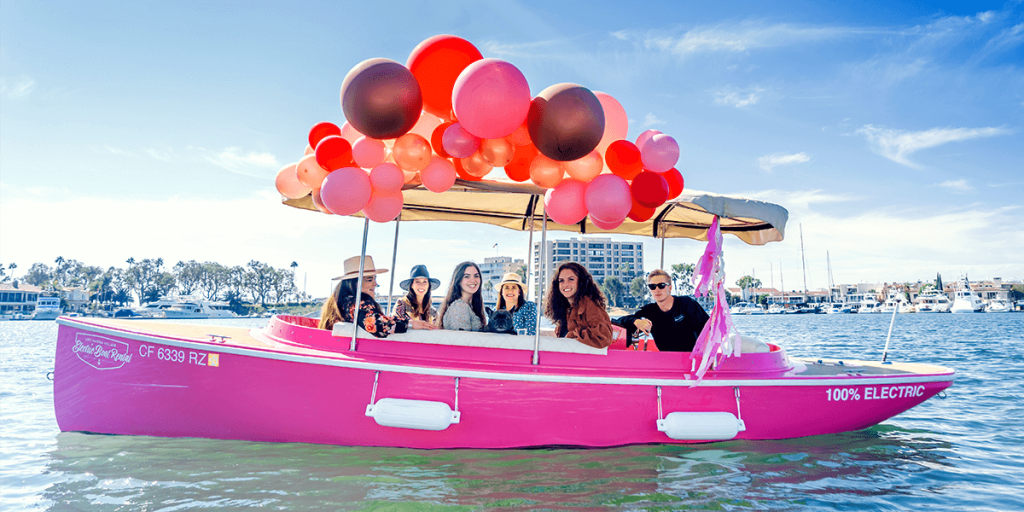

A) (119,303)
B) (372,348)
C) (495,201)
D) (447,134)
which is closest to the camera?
(447,134)

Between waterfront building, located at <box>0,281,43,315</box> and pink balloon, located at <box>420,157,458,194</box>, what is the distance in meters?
81.4

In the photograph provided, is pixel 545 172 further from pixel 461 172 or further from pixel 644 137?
pixel 644 137

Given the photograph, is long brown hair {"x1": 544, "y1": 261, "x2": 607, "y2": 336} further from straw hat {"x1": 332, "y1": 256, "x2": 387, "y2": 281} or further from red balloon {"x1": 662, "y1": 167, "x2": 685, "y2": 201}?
straw hat {"x1": 332, "y1": 256, "x2": 387, "y2": 281}

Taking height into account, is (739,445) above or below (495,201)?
below

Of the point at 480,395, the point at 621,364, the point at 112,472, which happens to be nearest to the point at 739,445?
the point at 621,364

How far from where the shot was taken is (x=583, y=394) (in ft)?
14.7

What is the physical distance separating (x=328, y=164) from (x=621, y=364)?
2.91 m

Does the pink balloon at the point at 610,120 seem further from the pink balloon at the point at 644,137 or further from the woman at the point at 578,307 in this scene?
the woman at the point at 578,307

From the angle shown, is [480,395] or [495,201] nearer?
[480,395]

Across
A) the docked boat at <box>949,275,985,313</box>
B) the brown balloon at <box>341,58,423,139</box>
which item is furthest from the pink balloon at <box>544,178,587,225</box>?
the docked boat at <box>949,275,985,313</box>

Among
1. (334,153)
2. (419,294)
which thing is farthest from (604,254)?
(334,153)

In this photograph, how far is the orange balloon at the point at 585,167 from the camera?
14.2 feet

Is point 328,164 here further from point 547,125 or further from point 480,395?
point 480,395

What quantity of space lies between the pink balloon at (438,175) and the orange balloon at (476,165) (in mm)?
130
